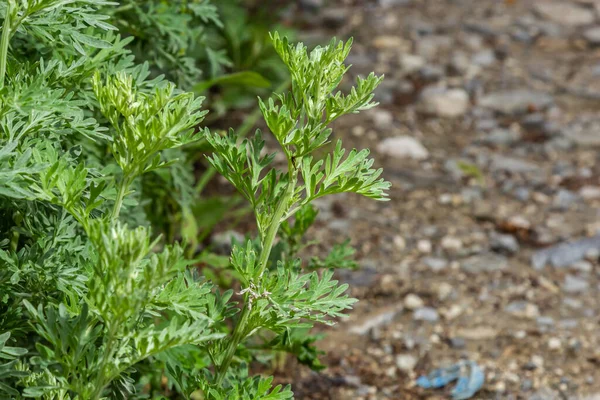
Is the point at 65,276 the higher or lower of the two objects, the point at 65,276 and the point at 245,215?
the higher

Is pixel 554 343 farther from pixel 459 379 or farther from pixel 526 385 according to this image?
pixel 459 379

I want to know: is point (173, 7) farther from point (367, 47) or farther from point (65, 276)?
point (367, 47)

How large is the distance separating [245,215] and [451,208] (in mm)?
979

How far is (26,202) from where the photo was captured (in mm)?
1879

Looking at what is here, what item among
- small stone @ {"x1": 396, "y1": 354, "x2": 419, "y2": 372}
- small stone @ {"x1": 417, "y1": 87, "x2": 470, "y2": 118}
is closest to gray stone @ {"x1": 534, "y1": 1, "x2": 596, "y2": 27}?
small stone @ {"x1": 417, "y1": 87, "x2": 470, "y2": 118}

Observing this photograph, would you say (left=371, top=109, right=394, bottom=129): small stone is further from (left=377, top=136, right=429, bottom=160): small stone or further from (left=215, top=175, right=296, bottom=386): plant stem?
(left=215, top=175, right=296, bottom=386): plant stem

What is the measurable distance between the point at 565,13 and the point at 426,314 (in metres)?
3.25

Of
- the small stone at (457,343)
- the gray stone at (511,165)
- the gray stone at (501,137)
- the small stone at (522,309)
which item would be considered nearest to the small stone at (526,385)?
the small stone at (457,343)

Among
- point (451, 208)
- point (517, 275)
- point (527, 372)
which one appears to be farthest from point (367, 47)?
point (527, 372)

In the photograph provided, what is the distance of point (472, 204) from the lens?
13.7 ft

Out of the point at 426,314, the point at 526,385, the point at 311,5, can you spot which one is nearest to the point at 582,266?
the point at 426,314

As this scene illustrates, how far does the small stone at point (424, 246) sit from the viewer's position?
12.6 ft

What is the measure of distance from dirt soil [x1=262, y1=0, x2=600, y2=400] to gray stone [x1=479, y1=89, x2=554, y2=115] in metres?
0.01

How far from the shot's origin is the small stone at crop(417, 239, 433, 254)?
12.6 feet
